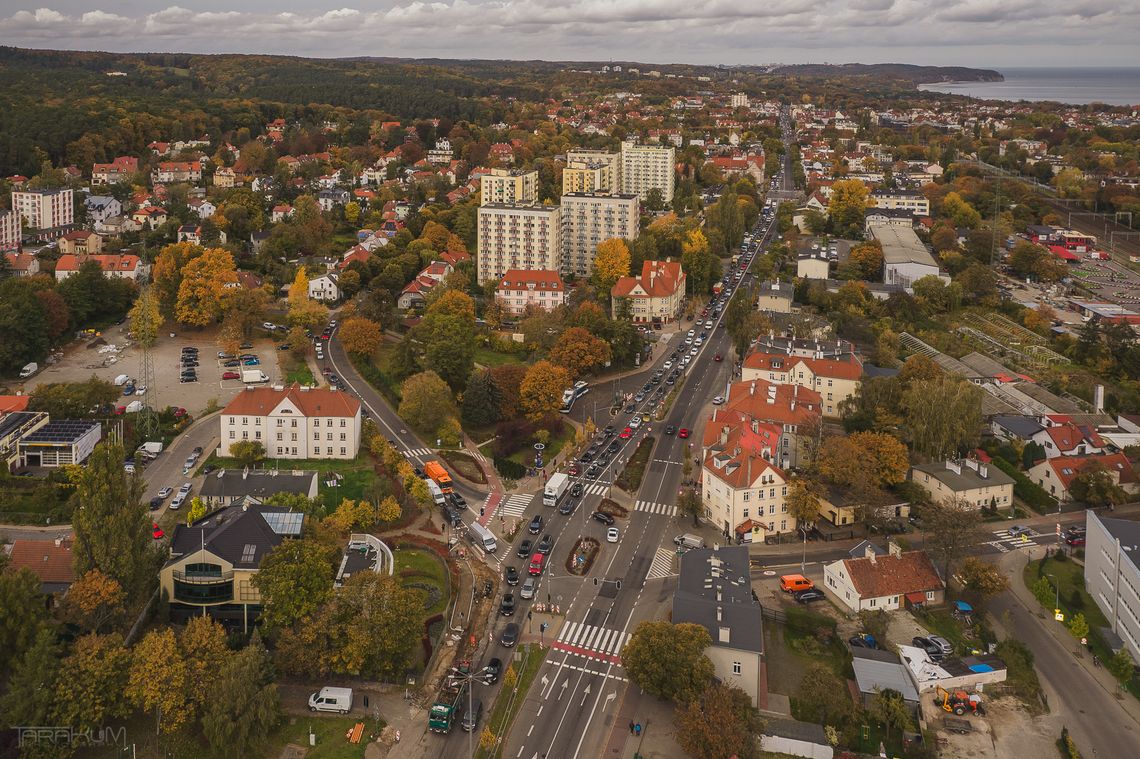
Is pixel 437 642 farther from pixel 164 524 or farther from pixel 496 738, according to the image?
pixel 164 524

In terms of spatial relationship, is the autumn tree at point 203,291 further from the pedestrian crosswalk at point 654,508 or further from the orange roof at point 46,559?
the pedestrian crosswalk at point 654,508

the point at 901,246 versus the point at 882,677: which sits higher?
the point at 901,246

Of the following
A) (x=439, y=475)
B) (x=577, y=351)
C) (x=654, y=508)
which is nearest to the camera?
(x=654, y=508)

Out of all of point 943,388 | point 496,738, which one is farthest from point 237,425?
point 943,388

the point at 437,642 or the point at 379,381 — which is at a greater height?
the point at 379,381

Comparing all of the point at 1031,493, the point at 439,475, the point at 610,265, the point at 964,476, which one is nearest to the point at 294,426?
the point at 439,475

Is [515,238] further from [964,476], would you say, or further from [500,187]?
[964,476]

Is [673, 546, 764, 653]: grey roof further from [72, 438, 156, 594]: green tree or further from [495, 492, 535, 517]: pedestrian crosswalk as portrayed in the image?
[72, 438, 156, 594]: green tree
